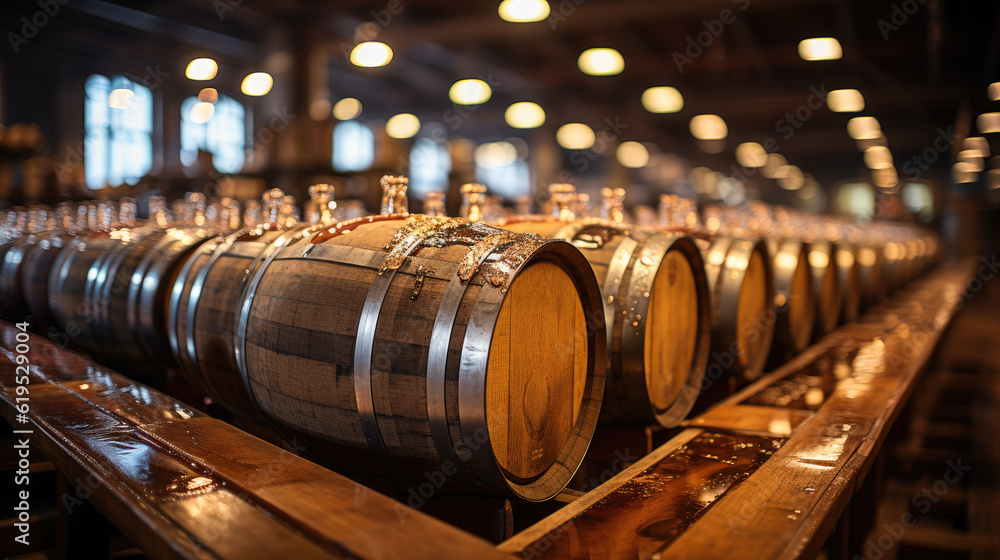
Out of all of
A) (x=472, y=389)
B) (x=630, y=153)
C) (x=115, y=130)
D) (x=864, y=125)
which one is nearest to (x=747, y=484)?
(x=472, y=389)

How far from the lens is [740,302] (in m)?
2.48

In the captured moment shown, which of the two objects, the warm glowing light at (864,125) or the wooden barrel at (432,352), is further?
the warm glowing light at (864,125)

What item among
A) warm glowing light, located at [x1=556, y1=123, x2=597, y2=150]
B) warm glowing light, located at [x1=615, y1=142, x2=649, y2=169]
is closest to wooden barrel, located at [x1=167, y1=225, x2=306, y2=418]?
warm glowing light, located at [x1=556, y1=123, x2=597, y2=150]

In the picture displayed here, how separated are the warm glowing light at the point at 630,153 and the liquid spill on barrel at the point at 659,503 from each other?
18625 millimetres

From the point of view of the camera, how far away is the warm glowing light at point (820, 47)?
7.54m

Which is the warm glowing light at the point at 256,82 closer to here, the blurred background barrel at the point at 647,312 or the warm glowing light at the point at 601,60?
the warm glowing light at the point at 601,60

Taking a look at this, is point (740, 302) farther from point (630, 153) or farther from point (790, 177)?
point (790, 177)

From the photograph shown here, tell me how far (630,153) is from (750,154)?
188 inches

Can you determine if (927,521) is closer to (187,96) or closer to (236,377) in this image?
(236,377)

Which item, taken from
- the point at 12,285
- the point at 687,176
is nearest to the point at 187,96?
the point at 12,285

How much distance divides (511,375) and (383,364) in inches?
9.7

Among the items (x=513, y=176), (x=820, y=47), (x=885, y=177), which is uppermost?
(x=513, y=176)

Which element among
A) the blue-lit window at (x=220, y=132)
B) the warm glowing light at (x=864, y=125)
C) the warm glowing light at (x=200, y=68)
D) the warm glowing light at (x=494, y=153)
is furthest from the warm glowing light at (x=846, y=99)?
the blue-lit window at (x=220, y=132)

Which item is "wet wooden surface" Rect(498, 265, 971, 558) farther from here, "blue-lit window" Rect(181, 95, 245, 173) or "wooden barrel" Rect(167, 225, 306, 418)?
"blue-lit window" Rect(181, 95, 245, 173)
